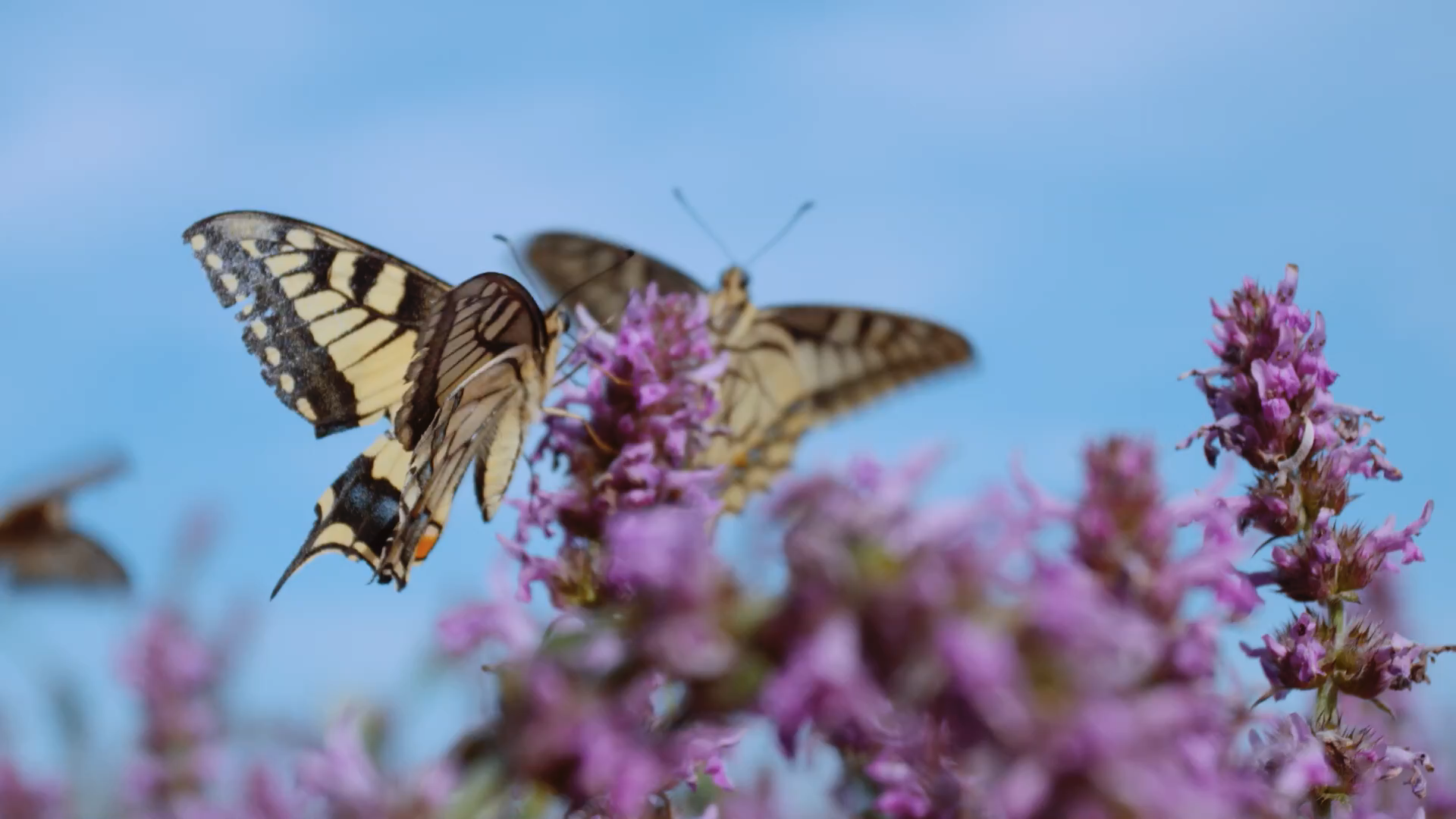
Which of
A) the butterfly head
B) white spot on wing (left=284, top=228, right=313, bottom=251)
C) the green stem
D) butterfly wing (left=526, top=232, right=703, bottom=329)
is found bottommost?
the green stem

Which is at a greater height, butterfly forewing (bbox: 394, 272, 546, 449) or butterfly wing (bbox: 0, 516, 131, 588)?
butterfly forewing (bbox: 394, 272, 546, 449)

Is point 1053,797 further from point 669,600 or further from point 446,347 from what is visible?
point 446,347

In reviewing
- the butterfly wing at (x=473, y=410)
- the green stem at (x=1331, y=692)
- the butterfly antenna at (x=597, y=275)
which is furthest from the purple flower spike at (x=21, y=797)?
the green stem at (x=1331, y=692)

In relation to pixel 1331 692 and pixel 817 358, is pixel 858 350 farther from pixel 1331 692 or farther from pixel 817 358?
pixel 1331 692

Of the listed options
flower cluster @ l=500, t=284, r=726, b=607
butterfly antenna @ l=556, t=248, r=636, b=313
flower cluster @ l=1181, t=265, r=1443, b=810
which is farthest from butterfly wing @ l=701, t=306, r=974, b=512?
flower cluster @ l=1181, t=265, r=1443, b=810

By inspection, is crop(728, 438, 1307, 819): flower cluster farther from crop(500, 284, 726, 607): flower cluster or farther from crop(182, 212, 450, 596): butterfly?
crop(182, 212, 450, 596): butterfly

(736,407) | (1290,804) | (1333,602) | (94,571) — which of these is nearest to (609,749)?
(1290,804)

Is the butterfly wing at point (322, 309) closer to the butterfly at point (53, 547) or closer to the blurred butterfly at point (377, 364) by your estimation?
the blurred butterfly at point (377, 364)
